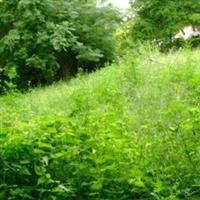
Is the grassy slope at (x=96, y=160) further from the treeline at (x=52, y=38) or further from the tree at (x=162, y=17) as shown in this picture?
the tree at (x=162, y=17)

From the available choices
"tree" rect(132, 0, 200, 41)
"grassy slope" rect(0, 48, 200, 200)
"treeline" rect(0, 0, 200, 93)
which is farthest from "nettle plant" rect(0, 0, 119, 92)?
"grassy slope" rect(0, 48, 200, 200)

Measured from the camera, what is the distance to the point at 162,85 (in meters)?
6.22

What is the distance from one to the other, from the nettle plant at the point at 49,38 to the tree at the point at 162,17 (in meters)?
4.71

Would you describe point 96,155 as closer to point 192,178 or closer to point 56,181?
point 56,181

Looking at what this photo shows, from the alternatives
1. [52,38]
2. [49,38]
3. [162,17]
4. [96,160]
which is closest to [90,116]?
[96,160]

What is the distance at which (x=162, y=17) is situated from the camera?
15.0 meters

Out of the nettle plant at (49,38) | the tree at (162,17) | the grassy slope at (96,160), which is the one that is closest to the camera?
the grassy slope at (96,160)

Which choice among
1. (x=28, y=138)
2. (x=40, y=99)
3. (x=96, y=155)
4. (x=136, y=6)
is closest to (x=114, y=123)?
(x=96, y=155)

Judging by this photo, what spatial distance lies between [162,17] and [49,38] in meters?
6.24

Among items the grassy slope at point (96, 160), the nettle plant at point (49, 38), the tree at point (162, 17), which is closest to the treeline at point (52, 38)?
the nettle plant at point (49, 38)

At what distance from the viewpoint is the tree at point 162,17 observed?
14609mm

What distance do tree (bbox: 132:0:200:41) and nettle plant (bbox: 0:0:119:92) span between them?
A: 15.4ft

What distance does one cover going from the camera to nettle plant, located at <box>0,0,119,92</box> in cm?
964

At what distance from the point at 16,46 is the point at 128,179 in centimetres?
690
